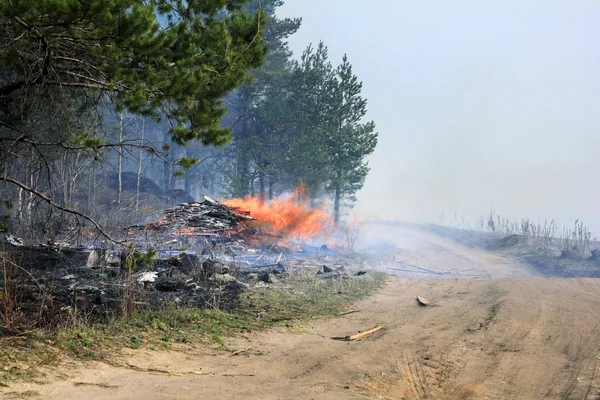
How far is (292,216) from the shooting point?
30.2 m

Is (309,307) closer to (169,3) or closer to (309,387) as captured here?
(309,387)

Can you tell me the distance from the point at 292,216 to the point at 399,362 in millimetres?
21626

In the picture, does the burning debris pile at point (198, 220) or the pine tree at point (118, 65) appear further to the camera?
the burning debris pile at point (198, 220)

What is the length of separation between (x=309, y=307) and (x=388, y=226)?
125ft

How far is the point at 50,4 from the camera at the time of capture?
19.2 feet

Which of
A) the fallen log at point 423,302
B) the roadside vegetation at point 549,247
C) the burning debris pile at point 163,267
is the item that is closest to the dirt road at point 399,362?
the fallen log at point 423,302

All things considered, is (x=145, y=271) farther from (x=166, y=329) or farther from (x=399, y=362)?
(x=399, y=362)

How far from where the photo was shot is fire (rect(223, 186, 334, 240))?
92.6 ft

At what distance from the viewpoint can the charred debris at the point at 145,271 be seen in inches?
376

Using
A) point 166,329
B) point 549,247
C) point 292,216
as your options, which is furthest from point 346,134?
point 166,329

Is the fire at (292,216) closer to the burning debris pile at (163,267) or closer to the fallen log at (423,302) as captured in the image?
the burning debris pile at (163,267)

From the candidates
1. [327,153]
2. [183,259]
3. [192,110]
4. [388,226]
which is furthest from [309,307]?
[388,226]

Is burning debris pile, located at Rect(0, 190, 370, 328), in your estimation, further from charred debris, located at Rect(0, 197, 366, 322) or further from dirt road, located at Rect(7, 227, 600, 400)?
dirt road, located at Rect(7, 227, 600, 400)

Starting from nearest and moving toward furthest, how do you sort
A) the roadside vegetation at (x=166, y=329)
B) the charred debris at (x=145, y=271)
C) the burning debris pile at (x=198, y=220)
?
the roadside vegetation at (x=166, y=329) → the charred debris at (x=145, y=271) → the burning debris pile at (x=198, y=220)
